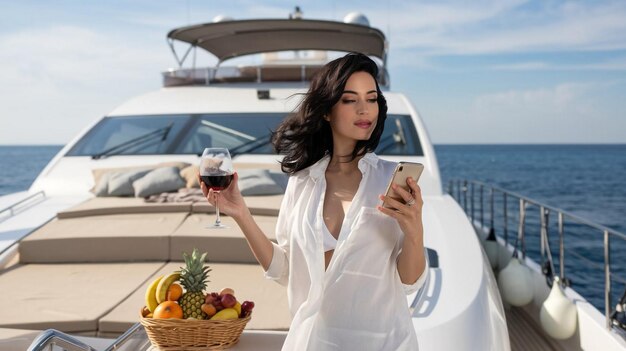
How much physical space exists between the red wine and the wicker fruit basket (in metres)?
0.41

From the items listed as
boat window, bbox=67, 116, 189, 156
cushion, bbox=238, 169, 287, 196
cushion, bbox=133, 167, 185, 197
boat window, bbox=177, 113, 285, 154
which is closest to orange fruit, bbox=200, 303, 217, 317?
cushion, bbox=238, 169, 287, 196

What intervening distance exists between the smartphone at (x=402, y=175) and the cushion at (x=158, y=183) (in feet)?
10.2

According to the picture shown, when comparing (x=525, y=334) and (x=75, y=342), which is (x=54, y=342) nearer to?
(x=75, y=342)

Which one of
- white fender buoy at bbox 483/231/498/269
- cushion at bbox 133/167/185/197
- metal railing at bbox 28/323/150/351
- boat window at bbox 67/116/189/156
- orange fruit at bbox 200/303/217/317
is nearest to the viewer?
metal railing at bbox 28/323/150/351

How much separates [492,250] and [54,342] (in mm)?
5010

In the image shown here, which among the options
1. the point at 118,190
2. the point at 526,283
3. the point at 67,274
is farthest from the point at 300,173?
the point at 526,283

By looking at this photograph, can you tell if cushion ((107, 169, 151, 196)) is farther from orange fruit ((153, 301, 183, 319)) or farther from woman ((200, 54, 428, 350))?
woman ((200, 54, 428, 350))

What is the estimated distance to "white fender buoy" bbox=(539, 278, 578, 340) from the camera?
3.98 meters

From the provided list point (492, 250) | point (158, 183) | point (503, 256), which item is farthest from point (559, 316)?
point (158, 183)

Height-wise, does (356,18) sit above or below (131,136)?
above

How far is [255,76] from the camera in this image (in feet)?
21.4

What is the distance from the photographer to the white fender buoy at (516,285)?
4.67 metres

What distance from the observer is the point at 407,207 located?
54.8 inches

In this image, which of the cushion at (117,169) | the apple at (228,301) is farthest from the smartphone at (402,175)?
the cushion at (117,169)
